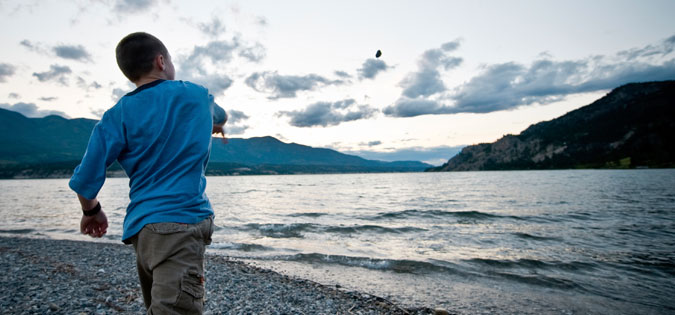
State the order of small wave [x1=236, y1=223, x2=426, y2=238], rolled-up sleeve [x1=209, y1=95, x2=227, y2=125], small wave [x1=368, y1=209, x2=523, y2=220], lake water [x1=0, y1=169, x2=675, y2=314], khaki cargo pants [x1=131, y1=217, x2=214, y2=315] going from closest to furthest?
khaki cargo pants [x1=131, y1=217, x2=214, y2=315] → rolled-up sleeve [x1=209, y1=95, x2=227, y2=125] → lake water [x1=0, y1=169, x2=675, y2=314] → small wave [x1=236, y1=223, x2=426, y2=238] → small wave [x1=368, y1=209, x2=523, y2=220]

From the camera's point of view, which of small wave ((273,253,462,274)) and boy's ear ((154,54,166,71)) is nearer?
boy's ear ((154,54,166,71))

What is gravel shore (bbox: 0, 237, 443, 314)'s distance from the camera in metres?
7.50

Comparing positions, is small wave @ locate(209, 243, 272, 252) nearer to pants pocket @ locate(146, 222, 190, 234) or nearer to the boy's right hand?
the boy's right hand

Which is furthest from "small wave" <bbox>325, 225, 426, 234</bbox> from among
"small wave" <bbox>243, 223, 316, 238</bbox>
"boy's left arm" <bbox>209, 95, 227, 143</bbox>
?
"boy's left arm" <bbox>209, 95, 227, 143</bbox>

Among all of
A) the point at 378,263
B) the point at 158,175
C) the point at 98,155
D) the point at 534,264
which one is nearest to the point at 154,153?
the point at 158,175

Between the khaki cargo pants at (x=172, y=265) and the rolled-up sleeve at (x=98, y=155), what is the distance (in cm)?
49

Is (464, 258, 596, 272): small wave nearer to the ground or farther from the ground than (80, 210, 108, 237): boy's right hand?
nearer to the ground

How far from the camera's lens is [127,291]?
8.57m

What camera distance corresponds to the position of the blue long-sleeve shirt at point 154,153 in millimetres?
2467

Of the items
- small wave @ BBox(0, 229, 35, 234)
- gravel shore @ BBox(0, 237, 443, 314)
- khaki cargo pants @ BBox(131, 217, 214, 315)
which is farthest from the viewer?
small wave @ BBox(0, 229, 35, 234)


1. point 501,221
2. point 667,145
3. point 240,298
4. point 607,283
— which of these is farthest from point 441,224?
point 667,145

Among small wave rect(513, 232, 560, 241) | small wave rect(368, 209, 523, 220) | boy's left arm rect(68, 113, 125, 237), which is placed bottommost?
small wave rect(368, 209, 523, 220)

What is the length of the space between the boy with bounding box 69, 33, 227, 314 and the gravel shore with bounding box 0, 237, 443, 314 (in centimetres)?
567

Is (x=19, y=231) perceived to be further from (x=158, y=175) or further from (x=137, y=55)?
(x=158, y=175)
